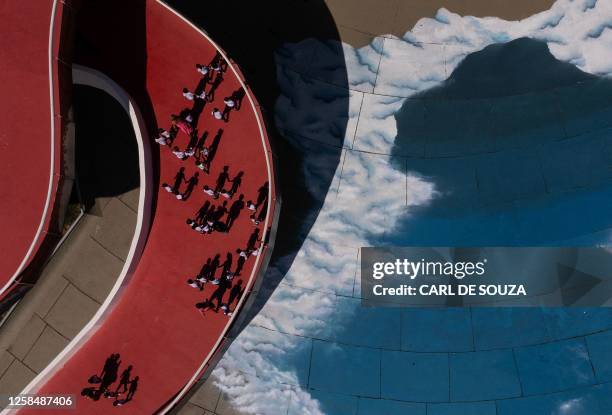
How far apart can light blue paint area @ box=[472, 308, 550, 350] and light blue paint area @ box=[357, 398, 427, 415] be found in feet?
11.4

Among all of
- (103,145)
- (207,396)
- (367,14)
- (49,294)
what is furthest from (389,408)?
(367,14)

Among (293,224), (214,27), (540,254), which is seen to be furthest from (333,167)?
(540,254)

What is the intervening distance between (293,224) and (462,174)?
291 inches

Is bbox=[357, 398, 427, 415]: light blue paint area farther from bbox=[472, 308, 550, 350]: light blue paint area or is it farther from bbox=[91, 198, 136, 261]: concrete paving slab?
bbox=[91, 198, 136, 261]: concrete paving slab

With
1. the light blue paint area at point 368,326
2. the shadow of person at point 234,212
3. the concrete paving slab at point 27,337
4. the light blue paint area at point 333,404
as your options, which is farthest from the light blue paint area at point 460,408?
the concrete paving slab at point 27,337

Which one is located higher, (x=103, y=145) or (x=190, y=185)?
(x=103, y=145)

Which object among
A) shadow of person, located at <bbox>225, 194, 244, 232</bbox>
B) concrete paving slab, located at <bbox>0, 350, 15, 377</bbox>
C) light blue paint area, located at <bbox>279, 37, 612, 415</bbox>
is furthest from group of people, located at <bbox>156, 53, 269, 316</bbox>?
concrete paving slab, located at <bbox>0, 350, 15, 377</bbox>

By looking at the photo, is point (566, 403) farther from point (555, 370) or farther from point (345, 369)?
point (345, 369)

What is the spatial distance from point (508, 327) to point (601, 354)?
3.83 metres

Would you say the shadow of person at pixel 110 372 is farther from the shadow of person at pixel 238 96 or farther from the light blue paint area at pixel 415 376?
the light blue paint area at pixel 415 376

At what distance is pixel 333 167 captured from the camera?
23.4m

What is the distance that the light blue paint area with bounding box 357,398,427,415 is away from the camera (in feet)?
74.0

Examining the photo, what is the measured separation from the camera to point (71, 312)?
22.4 metres

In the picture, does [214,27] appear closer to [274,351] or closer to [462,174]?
[462,174]
